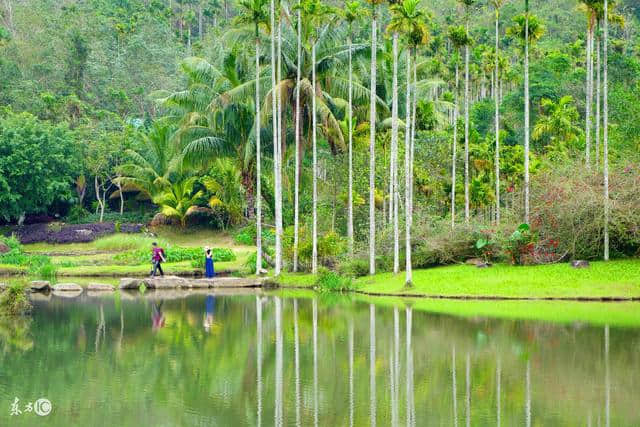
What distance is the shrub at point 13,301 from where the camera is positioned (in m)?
26.0

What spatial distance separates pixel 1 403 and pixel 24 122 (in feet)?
140

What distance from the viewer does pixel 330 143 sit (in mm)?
43750

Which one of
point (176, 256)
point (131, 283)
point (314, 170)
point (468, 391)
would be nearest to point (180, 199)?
point (176, 256)

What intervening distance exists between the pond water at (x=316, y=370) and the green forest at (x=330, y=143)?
10159 mm

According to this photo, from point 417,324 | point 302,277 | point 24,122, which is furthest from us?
point 24,122

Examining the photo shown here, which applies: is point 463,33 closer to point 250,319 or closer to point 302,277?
point 302,277

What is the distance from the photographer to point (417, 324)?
23234mm

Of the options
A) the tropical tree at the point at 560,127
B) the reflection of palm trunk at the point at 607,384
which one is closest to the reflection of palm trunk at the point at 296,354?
the reflection of palm trunk at the point at 607,384

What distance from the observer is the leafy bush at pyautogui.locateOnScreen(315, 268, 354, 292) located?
34094 mm

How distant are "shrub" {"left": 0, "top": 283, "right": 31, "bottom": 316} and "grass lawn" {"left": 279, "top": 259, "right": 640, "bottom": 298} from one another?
12.5 m

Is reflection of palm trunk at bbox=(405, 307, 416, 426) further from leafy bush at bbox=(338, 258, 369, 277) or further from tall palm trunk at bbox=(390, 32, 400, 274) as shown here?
leafy bush at bbox=(338, 258, 369, 277)

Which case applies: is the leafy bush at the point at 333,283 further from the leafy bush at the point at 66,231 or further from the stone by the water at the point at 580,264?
the leafy bush at the point at 66,231

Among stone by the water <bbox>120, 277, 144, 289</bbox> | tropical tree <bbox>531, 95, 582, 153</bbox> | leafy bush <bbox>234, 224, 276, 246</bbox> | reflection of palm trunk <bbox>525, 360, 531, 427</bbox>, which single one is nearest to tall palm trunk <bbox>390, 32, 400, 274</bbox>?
leafy bush <bbox>234, 224, 276, 246</bbox>

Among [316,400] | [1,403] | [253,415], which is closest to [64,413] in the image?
[1,403]
